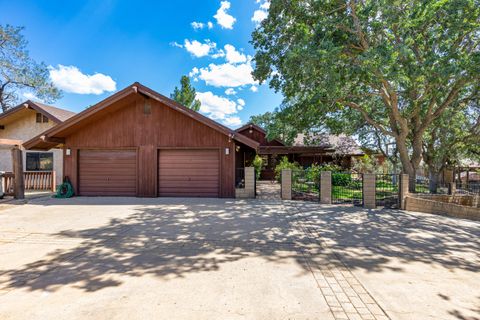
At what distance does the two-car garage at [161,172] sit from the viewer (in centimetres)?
1140

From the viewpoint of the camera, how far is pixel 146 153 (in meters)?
11.4

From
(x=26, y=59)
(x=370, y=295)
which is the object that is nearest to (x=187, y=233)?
(x=370, y=295)

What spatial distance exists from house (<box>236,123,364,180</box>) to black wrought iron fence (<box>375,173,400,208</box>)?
8.07 m

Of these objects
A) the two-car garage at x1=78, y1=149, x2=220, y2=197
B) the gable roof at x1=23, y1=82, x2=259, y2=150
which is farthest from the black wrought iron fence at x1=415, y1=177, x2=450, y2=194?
the two-car garage at x1=78, y1=149, x2=220, y2=197

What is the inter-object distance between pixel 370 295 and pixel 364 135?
1829 centimetres

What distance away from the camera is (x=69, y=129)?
1117 cm

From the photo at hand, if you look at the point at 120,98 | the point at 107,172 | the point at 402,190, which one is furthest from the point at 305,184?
the point at 107,172

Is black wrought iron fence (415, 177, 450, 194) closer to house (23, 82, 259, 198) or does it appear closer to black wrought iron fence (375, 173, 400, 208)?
black wrought iron fence (375, 173, 400, 208)

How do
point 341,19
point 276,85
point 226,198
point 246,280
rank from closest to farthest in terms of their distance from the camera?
point 246,280 → point 341,19 → point 226,198 → point 276,85

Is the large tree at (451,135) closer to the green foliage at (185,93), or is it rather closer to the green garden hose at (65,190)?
the green garden hose at (65,190)

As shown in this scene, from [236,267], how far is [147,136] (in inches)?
359

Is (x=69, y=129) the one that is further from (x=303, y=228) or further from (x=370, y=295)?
(x=370, y=295)

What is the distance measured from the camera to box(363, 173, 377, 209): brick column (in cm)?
920

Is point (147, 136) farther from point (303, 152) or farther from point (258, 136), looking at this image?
point (303, 152)
